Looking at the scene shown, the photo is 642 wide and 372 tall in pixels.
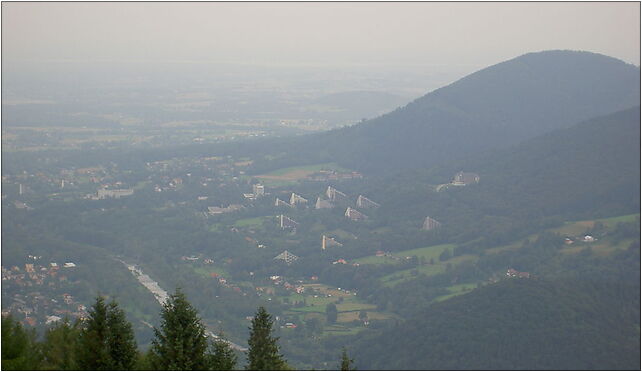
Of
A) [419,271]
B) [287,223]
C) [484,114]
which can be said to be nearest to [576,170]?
[419,271]

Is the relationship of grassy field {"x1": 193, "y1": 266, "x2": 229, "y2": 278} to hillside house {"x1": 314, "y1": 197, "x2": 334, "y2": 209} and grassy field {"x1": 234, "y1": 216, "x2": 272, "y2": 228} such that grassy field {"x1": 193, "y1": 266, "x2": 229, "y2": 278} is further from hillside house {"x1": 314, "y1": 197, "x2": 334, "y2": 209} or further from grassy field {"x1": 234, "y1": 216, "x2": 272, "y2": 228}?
hillside house {"x1": 314, "y1": 197, "x2": 334, "y2": 209}

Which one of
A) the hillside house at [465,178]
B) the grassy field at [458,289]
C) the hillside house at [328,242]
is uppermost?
the hillside house at [465,178]

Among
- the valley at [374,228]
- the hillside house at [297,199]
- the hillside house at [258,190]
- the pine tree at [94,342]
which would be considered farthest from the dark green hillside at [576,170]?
the pine tree at [94,342]

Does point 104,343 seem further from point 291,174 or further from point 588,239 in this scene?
point 291,174

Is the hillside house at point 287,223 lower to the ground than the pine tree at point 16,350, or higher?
higher

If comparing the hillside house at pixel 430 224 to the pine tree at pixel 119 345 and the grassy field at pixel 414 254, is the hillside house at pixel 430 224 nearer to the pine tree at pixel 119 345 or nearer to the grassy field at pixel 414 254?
the grassy field at pixel 414 254

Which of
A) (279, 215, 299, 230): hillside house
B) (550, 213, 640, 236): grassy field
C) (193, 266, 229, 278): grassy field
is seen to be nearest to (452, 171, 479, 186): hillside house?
(550, 213, 640, 236): grassy field

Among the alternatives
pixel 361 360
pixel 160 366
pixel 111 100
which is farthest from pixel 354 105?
pixel 160 366
